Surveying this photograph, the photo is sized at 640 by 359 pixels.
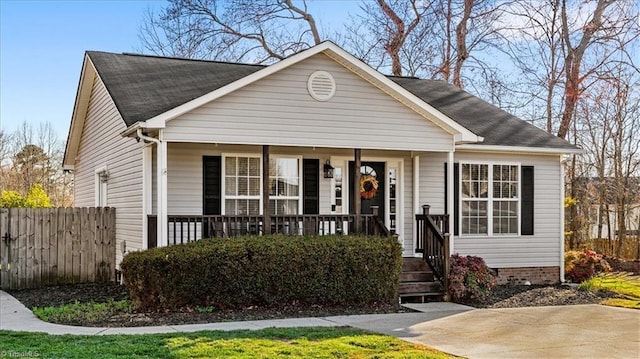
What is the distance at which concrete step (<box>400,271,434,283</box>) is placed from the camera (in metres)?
12.7

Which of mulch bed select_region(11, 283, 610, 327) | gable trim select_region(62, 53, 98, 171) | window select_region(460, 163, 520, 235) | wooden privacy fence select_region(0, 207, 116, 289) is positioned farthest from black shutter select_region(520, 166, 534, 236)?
gable trim select_region(62, 53, 98, 171)

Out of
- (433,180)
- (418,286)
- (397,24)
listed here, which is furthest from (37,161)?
(418,286)

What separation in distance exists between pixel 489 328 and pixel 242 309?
3.73 metres

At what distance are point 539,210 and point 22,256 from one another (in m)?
11.2

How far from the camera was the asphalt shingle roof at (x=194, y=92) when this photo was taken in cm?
1331

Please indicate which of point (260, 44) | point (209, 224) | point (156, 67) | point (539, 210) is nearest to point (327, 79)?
point (209, 224)

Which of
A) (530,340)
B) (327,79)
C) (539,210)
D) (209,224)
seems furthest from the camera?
(539,210)

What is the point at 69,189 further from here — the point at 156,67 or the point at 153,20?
the point at 156,67

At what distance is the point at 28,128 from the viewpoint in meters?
33.3

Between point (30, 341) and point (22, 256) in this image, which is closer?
point (30, 341)

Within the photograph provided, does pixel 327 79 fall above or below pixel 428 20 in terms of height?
below

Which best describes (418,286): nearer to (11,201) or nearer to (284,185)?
(284,185)

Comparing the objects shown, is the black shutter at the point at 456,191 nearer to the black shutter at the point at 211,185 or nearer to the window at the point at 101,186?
the black shutter at the point at 211,185

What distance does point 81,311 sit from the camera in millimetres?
10625
